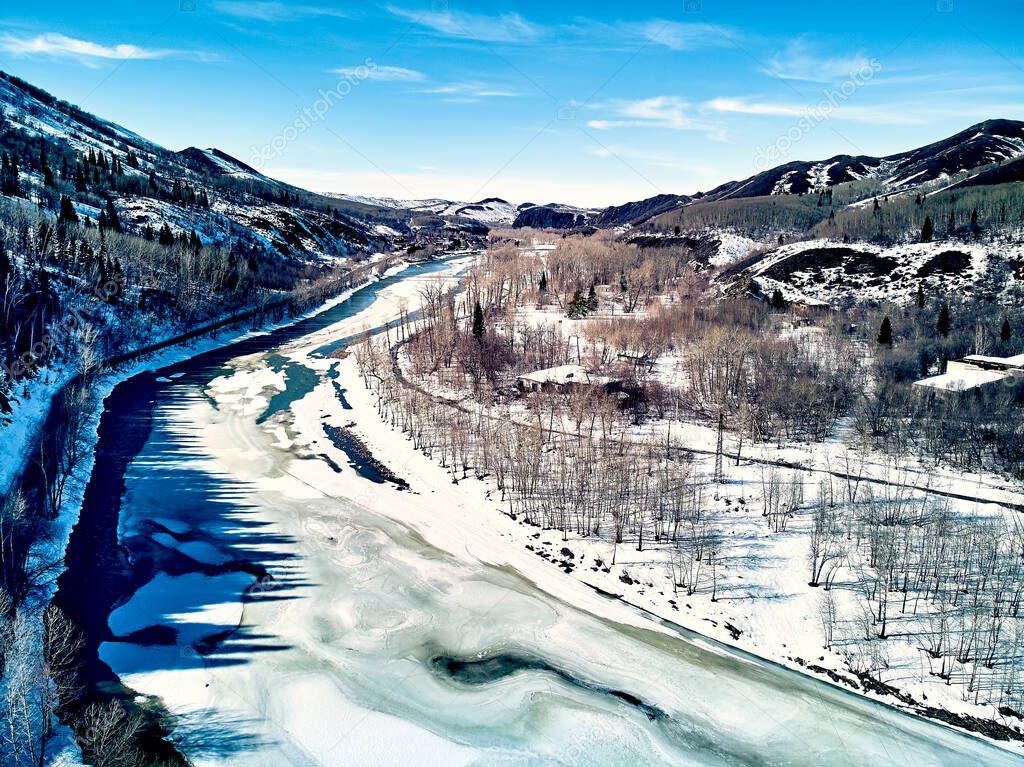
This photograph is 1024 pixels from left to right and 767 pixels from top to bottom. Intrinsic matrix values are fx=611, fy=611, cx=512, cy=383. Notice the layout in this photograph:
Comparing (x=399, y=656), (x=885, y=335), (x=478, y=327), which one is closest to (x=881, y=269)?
(x=885, y=335)

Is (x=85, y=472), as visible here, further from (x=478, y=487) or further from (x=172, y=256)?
(x=172, y=256)

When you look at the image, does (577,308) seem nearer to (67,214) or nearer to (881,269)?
(881,269)

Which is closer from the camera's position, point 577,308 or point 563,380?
point 563,380

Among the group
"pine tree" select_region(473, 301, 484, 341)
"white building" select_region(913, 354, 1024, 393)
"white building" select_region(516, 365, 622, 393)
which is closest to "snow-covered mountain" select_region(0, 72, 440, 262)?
"pine tree" select_region(473, 301, 484, 341)

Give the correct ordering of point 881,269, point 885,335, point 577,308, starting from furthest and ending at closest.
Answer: point 881,269 < point 577,308 < point 885,335

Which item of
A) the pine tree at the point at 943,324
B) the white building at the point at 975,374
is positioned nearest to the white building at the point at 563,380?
the white building at the point at 975,374

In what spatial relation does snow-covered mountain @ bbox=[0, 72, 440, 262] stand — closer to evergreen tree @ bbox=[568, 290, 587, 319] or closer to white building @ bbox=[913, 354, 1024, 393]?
evergreen tree @ bbox=[568, 290, 587, 319]

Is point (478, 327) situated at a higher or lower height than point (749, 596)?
higher

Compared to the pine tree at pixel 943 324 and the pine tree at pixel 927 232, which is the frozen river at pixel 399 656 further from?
the pine tree at pixel 927 232

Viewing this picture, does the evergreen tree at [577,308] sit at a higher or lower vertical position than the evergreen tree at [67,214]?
lower
